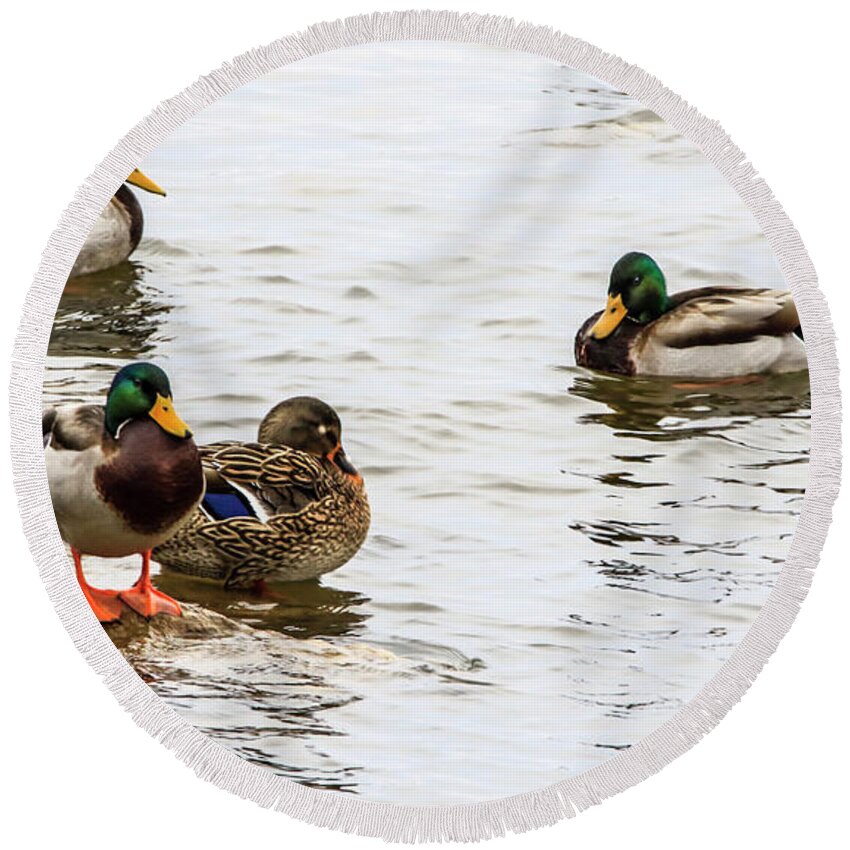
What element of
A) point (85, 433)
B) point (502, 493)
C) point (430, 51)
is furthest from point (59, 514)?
point (430, 51)

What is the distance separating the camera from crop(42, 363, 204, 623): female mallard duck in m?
3.28

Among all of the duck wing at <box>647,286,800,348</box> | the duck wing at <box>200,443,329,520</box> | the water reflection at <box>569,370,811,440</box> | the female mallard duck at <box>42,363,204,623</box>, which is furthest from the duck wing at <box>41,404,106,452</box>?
the duck wing at <box>647,286,800,348</box>

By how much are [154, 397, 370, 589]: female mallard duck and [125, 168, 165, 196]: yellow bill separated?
37cm

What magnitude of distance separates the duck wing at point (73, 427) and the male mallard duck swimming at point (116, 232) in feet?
0.67

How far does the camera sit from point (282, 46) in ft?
10.8

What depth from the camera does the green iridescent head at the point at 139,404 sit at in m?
3.28

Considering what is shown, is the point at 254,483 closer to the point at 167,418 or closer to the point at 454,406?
the point at 167,418

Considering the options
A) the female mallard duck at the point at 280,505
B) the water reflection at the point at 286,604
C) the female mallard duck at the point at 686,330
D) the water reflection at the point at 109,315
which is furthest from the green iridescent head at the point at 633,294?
the water reflection at the point at 109,315

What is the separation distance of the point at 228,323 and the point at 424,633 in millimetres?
539

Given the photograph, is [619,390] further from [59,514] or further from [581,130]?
[59,514]

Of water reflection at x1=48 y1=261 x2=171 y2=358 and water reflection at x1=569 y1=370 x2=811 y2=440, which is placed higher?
water reflection at x1=48 y1=261 x2=171 y2=358

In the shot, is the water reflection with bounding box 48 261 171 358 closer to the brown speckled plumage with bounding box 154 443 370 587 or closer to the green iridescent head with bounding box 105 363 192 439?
the green iridescent head with bounding box 105 363 192 439

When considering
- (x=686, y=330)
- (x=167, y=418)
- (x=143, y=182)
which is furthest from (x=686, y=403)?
(x=143, y=182)

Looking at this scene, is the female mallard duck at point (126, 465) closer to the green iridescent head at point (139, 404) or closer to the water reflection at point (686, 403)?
the green iridescent head at point (139, 404)
